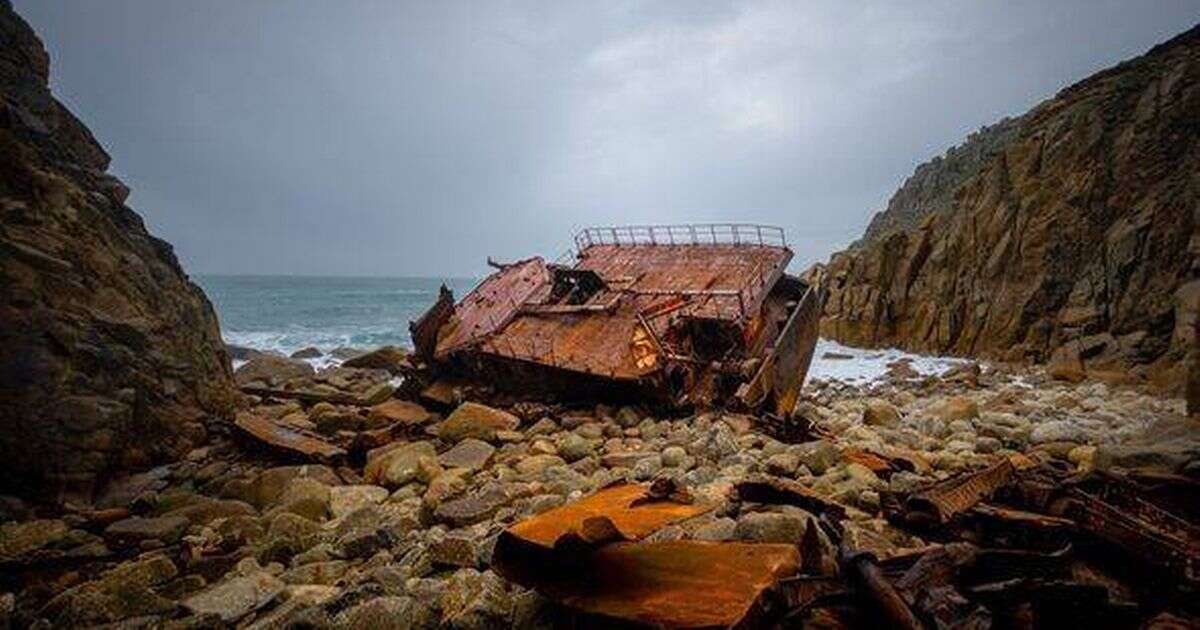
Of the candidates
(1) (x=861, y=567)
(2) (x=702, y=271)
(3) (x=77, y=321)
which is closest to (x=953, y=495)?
(1) (x=861, y=567)

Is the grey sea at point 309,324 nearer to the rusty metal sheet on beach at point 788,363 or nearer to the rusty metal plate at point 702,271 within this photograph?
the rusty metal plate at point 702,271

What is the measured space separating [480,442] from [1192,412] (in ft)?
30.0

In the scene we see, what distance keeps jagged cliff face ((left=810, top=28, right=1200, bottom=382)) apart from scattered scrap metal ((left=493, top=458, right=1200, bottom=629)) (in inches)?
401

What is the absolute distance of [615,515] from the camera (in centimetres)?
323

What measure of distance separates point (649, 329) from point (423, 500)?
475 cm

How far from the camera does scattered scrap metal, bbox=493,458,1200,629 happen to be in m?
2.28

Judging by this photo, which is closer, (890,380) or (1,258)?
(1,258)

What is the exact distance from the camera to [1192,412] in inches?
299

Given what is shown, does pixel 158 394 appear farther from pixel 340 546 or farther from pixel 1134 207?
pixel 1134 207

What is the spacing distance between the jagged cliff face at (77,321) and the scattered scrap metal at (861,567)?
6800 millimetres

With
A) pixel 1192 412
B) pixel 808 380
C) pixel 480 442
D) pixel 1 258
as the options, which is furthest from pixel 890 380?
pixel 1 258

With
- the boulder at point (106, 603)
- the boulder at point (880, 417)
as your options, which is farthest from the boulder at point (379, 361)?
the boulder at point (106, 603)

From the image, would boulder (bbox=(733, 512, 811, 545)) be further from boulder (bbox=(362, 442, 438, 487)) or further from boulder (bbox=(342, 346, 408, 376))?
boulder (bbox=(342, 346, 408, 376))

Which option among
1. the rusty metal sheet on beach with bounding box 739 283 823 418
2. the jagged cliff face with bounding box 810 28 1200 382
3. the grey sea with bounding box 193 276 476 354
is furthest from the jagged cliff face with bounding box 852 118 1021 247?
the grey sea with bounding box 193 276 476 354
